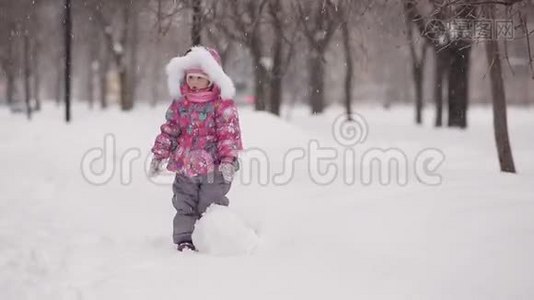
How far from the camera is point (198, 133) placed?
4402mm

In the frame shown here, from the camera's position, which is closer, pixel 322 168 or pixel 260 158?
pixel 322 168

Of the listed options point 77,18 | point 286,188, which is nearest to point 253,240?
point 286,188

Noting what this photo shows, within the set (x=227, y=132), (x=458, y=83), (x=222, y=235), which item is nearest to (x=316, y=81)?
(x=458, y=83)

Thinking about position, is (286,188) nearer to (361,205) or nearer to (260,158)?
(361,205)

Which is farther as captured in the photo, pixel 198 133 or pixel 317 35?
pixel 317 35

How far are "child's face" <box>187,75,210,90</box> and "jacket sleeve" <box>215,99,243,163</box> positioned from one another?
0.22 m

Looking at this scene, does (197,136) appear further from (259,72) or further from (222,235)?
(259,72)

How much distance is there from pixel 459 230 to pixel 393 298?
106cm

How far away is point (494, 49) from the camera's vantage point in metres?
6.59

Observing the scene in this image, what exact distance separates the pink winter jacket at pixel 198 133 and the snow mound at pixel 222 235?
1.27 feet

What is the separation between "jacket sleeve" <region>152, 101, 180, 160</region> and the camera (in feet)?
14.5
